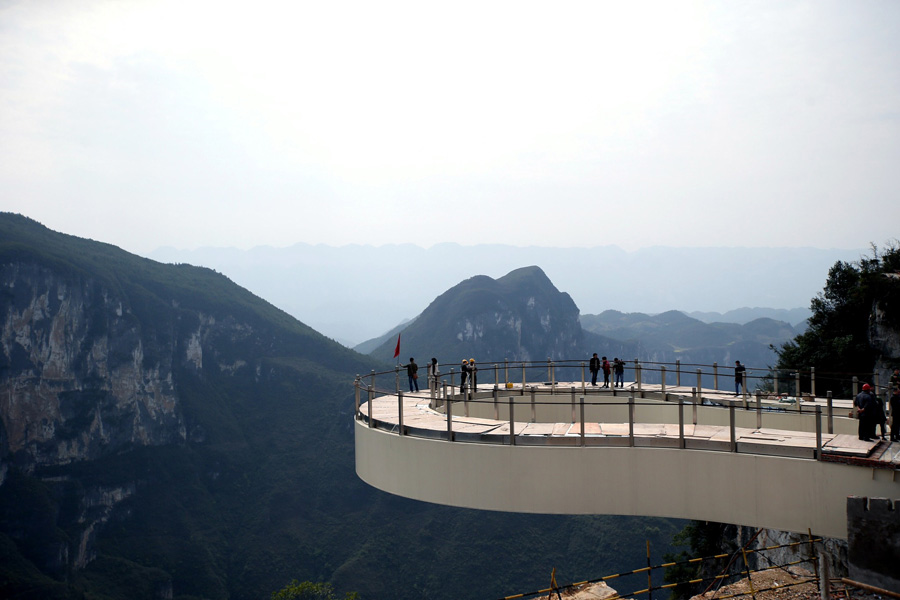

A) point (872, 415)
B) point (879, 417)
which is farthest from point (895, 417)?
point (872, 415)

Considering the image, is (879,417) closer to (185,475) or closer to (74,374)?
(74,374)

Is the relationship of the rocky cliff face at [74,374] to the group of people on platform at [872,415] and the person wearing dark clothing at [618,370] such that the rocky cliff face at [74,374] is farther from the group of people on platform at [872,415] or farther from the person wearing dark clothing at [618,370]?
the group of people on platform at [872,415]

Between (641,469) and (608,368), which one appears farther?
(608,368)

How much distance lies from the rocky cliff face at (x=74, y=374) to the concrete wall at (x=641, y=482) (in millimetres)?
149614

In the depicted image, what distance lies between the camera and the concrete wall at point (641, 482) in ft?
42.3

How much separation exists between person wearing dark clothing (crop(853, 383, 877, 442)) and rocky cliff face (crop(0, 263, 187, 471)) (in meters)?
156

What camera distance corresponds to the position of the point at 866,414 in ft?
46.6

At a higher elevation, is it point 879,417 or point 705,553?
point 879,417

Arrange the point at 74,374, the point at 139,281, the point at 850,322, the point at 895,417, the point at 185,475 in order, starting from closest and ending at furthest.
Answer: the point at 895,417, the point at 850,322, the point at 74,374, the point at 185,475, the point at 139,281

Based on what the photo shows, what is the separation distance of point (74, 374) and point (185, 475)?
112ft

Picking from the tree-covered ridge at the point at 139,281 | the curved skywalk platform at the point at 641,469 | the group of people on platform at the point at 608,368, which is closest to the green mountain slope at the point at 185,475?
the tree-covered ridge at the point at 139,281

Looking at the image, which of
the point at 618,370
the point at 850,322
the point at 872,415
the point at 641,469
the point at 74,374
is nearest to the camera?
the point at 872,415

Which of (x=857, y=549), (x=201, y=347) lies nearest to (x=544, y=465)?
(x=857, y=549)

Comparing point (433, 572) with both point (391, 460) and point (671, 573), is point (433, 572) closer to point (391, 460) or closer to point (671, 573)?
point (671, 573)
